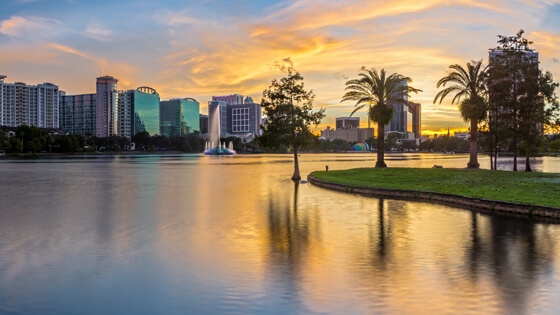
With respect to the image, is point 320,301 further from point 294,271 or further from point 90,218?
point 90,218

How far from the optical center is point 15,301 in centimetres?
1109

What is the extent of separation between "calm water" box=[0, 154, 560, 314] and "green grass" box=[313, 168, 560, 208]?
12.9 feet

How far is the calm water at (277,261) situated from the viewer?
10.9 m

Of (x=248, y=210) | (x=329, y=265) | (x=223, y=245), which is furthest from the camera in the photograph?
(x=248, y=210)

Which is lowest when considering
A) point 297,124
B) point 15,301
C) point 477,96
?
point 15,301

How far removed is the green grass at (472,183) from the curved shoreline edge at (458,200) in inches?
22.7

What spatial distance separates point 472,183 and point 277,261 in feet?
78.6

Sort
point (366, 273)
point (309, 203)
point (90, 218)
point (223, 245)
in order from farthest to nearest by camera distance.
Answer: point (309, 203), point (90, 218), point (223, 245), point (366, 273)

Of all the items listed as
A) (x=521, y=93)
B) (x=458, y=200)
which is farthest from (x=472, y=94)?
(x=458, y=200)

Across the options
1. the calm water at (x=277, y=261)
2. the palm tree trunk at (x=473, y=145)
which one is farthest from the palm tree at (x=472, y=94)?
the calm water at (x=277, y=261)

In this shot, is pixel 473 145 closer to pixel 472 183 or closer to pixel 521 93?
pixel 521 93

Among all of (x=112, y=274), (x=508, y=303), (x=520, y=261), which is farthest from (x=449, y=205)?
(x=112, y=274)

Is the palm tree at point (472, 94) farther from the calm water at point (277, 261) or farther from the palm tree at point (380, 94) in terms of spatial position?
the calm water at point (277, 261)

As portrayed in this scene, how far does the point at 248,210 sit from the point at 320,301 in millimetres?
16683
